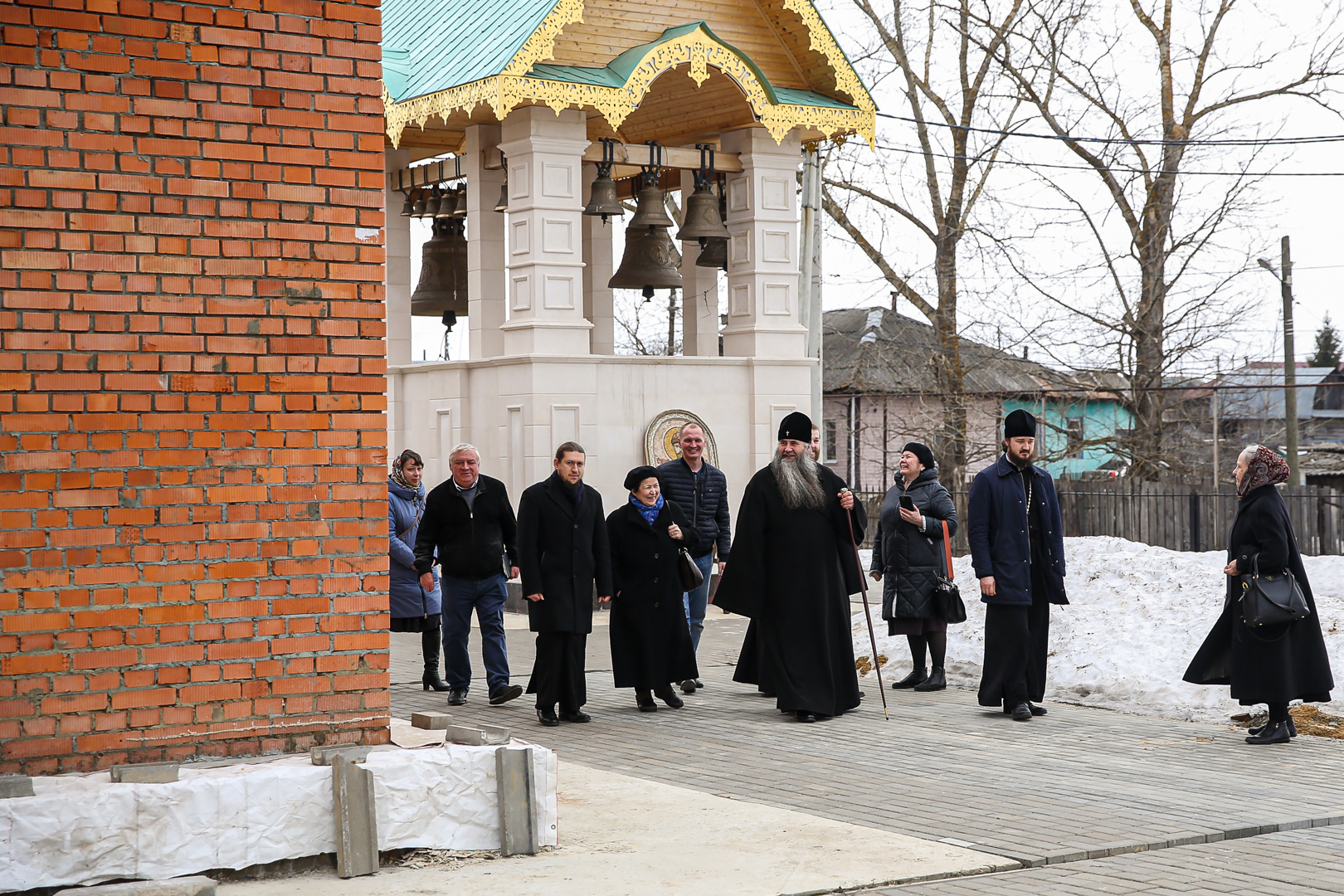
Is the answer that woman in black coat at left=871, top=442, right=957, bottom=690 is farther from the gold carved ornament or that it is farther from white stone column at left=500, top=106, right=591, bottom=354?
the gold carved ornament

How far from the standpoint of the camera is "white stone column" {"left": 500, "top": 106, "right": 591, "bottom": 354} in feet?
50.2

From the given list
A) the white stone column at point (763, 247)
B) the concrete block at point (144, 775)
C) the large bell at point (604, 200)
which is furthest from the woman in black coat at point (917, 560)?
the concrete block at point (144, 775)

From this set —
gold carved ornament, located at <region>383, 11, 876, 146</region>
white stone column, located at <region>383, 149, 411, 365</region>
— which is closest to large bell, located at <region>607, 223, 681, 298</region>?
gold carved ornament, located at <region>383, 11, 876, 146</region>

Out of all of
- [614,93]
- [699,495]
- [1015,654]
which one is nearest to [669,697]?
[699,495]

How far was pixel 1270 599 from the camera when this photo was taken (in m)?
8.65

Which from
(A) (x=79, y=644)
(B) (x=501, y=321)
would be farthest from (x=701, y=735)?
(B) (x=501, y=321)

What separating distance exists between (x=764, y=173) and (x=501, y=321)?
11.0 ft

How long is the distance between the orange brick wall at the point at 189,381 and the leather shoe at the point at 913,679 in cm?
581

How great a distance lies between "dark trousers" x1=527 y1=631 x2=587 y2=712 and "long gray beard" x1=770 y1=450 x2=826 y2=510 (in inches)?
65.8

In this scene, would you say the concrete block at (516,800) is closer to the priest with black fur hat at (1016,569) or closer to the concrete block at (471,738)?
the concrete block at (471,738)

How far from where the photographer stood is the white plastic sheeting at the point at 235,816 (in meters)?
5.14

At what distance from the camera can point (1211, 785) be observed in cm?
755

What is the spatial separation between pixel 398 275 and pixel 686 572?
8.80 m

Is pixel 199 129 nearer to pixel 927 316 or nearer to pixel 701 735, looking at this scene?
pixel 701 735
